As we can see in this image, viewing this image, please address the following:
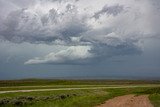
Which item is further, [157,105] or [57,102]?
[57,102]

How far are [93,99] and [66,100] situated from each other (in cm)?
338

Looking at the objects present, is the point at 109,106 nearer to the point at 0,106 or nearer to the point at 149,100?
the point at 149,100

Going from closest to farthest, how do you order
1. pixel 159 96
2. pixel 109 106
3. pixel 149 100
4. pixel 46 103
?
pixel 109 106 → pixel 46 103 → pixel 149 100 → pixel 159 96

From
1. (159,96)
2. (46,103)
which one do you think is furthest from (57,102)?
(159,96)

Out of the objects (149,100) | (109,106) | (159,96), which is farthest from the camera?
(159,96)

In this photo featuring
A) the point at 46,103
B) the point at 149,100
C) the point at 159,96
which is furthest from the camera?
the point at 159,96

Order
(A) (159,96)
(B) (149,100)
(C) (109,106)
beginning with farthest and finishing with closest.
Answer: (A) (159,96)
(B) (149,100)
(C) (109,106)

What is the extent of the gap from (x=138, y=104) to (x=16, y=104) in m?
13.1

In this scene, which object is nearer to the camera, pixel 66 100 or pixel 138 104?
pixel 138 104

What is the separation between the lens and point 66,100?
137ft

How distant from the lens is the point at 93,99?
4316 centimetres

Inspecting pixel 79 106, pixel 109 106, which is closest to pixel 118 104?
pixel 109 106

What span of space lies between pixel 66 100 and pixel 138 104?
8.45 m

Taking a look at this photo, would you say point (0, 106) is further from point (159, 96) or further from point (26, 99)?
point (159, 96)
